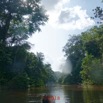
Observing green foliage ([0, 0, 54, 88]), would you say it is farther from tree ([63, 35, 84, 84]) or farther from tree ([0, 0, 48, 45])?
tree ([63, 35, 84, 84])

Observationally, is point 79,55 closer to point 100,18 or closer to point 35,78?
point 35,78

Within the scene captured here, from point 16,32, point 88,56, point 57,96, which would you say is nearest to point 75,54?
point 88,56

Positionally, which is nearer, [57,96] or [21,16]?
[57,96]

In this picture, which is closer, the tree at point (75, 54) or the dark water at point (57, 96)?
the dark water at point (57, 96)

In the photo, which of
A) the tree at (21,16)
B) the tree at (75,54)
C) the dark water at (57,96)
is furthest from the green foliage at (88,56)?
the dark water at (57,96)

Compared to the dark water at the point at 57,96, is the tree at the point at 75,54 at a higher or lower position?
higher

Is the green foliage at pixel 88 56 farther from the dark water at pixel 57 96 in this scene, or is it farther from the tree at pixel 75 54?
the dark water at pixel 57 96

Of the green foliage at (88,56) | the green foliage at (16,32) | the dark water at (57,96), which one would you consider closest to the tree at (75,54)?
the green foliage at (88,56)

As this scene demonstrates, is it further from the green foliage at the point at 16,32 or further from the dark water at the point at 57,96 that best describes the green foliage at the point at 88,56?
the dark water at the point at 57,96

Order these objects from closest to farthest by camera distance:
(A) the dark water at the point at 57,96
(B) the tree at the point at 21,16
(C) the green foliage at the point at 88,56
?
1. (A) the dark water at the point at 57,96
2. (B) the tree at the point at 21,16
3. (C) the green foliage at the point at 88,56

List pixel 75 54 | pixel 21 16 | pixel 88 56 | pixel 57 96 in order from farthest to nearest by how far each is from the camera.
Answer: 1. pixel 75 54
2. pixel 88 56
3. pixel 21 16
4. pixel 57 96

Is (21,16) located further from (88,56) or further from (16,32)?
(88,56)

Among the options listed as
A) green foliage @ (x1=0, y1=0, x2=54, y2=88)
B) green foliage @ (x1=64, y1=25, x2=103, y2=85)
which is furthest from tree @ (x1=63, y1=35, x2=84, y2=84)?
green foliage @ (x1=0, y1=0, x2=54, y2=88)

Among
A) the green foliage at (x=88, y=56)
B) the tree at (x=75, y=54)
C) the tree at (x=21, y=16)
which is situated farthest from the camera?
the tree at (x=75, y=54)
